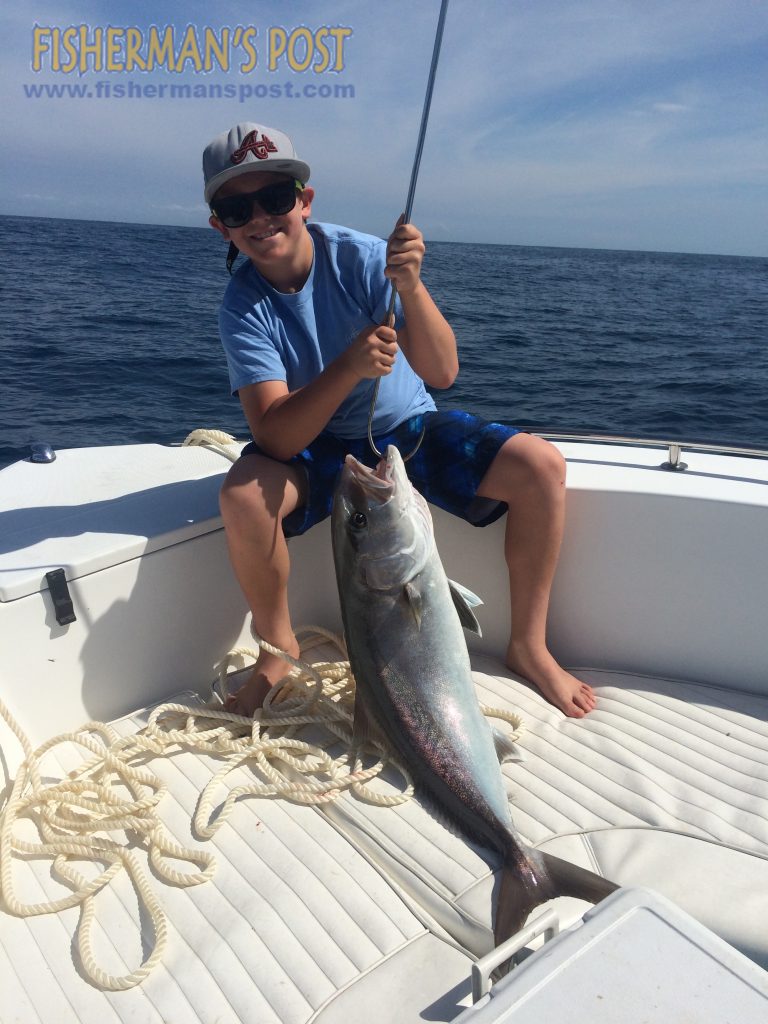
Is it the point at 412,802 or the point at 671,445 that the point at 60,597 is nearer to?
the point at 412,802

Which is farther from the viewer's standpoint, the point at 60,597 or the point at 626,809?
the point at 60,597

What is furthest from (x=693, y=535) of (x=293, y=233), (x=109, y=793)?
(x=109, y=793)

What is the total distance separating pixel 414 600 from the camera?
175 cm

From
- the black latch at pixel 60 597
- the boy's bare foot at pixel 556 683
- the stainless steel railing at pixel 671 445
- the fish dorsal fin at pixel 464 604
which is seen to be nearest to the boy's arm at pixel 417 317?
the fish dorsal fin at pixel 464 604

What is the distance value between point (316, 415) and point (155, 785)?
1.04 meters

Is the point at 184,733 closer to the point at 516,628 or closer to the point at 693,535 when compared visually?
the point at 516,628

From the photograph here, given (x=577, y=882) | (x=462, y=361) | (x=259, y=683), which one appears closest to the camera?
(x=577, y=882)

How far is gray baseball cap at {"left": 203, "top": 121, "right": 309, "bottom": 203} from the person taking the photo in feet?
6.93

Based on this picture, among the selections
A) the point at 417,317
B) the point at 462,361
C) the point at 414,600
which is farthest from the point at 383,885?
the point at 462,361

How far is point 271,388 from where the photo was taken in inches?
87.2

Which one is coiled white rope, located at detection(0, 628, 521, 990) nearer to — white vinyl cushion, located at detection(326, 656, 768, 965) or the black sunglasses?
white vinyl cushion, located at detection(326, 656, 768, 965)

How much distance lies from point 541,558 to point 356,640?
0.79 m

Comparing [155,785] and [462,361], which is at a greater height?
[462,361]

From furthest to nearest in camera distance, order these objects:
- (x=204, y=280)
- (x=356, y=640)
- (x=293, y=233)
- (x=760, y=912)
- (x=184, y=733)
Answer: (x=204, y=280)
(x=293, y=233)
(x=184, y=733)
(x=356, y=640)
(x=760, y=912)
